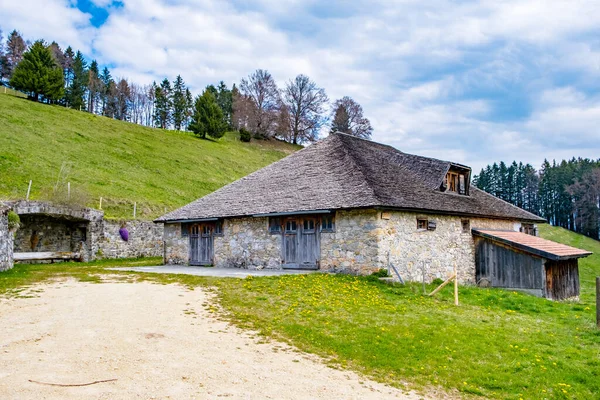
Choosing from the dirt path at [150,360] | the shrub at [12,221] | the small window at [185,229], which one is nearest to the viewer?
the dirt path at [150,360]

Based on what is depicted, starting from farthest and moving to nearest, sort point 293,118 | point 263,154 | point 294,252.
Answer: point 293,118 → point 263,154 → point 294,252

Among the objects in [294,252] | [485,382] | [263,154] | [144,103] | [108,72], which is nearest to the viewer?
[485,382]

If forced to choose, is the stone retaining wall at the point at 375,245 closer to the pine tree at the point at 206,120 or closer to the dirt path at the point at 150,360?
the dirt path at the point at 150,360

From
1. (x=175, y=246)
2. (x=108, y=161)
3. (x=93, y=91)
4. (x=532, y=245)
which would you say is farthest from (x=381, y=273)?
(x=93, y=91)

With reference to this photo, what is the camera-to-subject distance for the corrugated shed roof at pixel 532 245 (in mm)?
15499

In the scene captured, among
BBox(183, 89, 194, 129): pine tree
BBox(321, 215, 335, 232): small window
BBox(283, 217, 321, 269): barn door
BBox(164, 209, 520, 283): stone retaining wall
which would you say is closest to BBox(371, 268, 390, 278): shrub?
BBox(164, 209, 520, 283): stone retaining wall

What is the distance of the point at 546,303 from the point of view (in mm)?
13406

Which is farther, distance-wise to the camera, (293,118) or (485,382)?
(293,118)

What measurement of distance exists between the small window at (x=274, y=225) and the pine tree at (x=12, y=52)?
67.0 metres

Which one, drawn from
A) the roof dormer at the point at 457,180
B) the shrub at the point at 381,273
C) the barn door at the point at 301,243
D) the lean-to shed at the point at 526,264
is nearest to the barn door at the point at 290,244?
the barn door at the point at 301,243

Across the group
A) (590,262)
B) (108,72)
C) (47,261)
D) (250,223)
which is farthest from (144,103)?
(590,262)

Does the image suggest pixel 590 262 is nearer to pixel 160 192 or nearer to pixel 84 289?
pixel 160 192

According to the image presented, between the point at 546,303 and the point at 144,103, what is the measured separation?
246 feet

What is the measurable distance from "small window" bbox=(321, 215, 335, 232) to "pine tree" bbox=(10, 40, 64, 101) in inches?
1837
